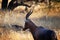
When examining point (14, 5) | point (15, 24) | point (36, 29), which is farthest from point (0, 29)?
point (14, 5)

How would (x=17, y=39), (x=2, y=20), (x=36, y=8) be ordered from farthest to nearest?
(x=36, y=8)
(x=2, y=20)
(x=17, y=39)

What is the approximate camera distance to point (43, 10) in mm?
16781

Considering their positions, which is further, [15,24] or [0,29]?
[15,24]

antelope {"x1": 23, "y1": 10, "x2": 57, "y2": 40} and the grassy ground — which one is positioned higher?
antelope {"x1": 23, "y1": 10, "x2": 57, "y2": 40}

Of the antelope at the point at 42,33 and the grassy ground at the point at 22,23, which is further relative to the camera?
the grassy ground at the point at 22,23

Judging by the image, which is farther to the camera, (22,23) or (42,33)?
(22,23)

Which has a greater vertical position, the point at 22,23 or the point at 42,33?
the point at 42,33

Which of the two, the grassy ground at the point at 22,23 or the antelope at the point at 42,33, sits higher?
the antelope at the point at 42,33

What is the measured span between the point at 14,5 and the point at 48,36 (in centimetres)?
1019

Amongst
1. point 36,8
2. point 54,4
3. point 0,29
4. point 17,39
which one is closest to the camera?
point 17,39

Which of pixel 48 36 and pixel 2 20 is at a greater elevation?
pixel 48 36

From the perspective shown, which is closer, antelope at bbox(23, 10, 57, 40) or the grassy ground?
antelope at bbox(23, 10, 57, 40)

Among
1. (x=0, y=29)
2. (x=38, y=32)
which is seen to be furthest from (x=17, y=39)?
(x=38, y=32)

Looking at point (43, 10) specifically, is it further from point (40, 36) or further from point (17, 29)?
point (40, 36)
